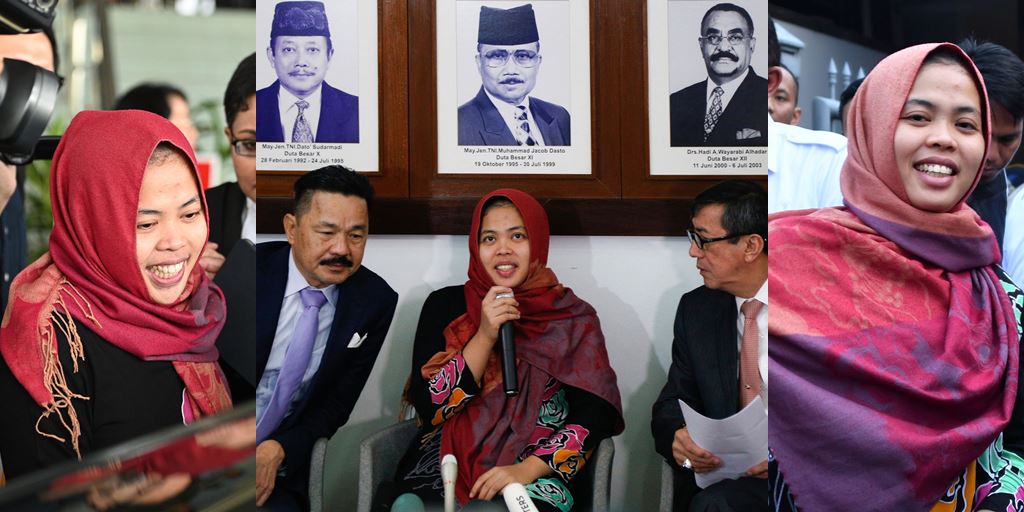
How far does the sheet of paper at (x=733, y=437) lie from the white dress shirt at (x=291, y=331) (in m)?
0.73

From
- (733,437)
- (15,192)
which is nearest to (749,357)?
(733,437)

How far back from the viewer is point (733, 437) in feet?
5.56

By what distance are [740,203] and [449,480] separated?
2.59 feet

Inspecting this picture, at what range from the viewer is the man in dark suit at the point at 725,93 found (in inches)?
67.2

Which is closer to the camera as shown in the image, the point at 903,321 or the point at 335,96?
the point at 903,321

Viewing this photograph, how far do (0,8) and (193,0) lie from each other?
0.33 meters

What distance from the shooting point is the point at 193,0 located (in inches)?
60.1

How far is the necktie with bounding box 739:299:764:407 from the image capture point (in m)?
1.69

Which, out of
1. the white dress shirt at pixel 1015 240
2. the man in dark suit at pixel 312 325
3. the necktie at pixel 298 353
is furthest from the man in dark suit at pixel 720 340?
the necktie at pixel 298 353

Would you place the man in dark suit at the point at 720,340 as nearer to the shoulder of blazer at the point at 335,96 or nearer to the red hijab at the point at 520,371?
the red hijab at the point at 520,371

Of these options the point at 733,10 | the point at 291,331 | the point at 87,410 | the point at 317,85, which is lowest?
the point at 87,410

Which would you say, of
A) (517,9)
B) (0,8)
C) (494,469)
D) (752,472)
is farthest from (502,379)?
(0,8)

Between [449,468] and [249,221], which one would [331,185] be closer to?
[249,221]

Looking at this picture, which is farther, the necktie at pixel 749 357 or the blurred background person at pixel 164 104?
the necktie at pixel 749 357
